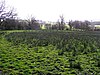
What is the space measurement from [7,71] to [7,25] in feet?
157

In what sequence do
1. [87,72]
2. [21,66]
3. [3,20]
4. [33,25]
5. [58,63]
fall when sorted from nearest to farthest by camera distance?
[87,72]
[21,66]
[58,63]
[3,20]
[33,25]

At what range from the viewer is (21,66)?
10078 millimetres

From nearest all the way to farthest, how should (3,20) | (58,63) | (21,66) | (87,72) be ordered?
(87,72) → (21,66) → (58,63) → (3,20)

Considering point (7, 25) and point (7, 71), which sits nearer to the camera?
point (7, 71)

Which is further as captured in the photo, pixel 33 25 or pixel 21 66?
pixel 33 25

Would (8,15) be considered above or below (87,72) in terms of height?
above

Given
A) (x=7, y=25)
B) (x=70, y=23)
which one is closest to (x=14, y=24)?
(x=7, y=25)

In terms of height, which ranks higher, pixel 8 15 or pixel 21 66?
pixel 8 15

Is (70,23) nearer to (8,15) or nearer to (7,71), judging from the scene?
(8,15)

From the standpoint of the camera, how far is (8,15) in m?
55.7

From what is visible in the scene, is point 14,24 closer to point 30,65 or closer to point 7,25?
point 7,25

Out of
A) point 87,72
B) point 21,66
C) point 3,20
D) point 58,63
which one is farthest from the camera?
point 3,20

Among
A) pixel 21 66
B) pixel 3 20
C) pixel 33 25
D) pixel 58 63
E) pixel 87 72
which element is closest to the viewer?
pixel 87 72

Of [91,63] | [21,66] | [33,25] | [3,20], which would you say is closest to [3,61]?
[21,66]
